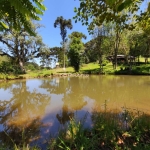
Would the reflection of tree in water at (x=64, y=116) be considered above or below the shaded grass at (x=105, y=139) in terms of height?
below

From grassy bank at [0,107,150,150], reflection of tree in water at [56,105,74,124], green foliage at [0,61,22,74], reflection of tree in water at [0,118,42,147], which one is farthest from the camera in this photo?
green foliage at [0,61,22,74]

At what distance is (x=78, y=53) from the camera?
2806 cm

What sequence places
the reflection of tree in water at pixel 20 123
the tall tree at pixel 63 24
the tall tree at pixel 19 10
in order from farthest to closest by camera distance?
the tall tree at pixel 63 24 < the reflection of tree in water at pixel 20 123 < the tall tree at pixel 19 10

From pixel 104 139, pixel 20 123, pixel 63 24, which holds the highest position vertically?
pixel 63 24

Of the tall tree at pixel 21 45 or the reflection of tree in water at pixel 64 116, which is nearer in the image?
the reflection of tree in water at pixel 64 116

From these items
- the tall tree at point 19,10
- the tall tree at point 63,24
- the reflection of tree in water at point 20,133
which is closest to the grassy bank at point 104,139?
the reflection of tree in water at point 20,133

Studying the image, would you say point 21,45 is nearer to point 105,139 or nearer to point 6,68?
point 6,68

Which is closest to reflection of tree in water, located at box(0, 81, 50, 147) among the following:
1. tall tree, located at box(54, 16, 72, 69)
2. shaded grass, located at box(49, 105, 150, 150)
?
shaded grass, located at box(49, 105, 150, 150)

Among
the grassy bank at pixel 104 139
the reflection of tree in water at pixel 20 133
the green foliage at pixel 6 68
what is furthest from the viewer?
the green foliage at pixel 6 68

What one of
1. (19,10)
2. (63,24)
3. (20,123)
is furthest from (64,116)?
(63,24)

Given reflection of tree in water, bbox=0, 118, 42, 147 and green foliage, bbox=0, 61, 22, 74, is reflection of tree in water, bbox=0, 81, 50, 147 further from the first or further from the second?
green foliage, bbox=0, 61, 22, 74

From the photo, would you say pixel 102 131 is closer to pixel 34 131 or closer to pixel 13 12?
pixel 34 131

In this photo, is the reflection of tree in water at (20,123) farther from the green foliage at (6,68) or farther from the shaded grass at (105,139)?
the green foliage at (6,68)

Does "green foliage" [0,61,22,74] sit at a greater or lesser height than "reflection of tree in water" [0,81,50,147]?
greater
